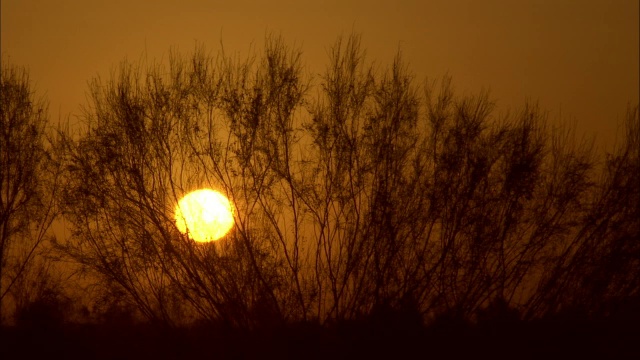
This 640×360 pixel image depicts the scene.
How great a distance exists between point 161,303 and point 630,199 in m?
10.0

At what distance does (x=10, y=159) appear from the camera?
19.7 m

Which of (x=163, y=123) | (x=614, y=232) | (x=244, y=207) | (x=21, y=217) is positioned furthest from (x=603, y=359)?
(x=21, y=217)

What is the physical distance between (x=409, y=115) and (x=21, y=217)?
9342 millimetres

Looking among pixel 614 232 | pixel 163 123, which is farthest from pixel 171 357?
pixel 614 232

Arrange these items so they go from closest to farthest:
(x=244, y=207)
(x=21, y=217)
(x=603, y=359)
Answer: (x=603, y=359) → (x=244, y=207) → (x=21, y=217)

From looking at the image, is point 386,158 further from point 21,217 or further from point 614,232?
point 21,217

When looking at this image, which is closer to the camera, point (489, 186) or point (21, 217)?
point (489, 186)

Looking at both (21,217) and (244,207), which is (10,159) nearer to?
(21,217)

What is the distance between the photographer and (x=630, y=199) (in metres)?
17.6

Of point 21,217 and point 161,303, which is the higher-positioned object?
point 21,217

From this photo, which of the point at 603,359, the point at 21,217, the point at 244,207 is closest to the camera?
the point at 603,359

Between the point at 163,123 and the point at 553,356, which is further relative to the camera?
the point at 163,123

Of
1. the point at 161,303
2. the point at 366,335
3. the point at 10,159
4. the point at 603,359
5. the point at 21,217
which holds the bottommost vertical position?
the point at 603,359

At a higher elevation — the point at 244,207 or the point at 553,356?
the point at 244,207
